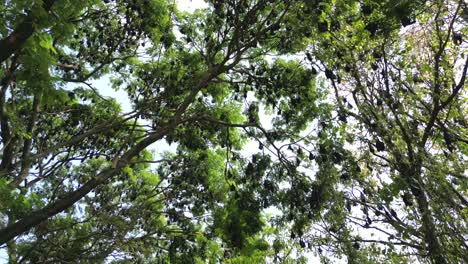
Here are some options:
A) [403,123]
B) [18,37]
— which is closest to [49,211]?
[18,37]

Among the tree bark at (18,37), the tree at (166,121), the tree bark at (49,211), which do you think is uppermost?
the tree at (166,121)

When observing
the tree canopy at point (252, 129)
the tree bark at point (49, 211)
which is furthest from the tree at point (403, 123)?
the tree bark at point (49, 211)

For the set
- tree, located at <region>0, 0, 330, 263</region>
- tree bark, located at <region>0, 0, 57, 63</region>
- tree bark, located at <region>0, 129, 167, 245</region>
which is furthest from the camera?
tree, located at <region>0, 0, 330, 263</region>

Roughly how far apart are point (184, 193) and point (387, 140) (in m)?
4.87

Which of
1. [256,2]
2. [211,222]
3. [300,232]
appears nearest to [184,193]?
[211,222]

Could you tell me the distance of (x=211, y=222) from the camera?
31.9 ft

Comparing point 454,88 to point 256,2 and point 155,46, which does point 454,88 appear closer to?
point 256,2

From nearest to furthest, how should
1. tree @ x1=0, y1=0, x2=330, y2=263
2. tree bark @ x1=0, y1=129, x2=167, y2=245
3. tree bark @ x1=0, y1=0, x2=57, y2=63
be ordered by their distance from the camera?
tree bark @ x1=0, y1=0, x2=57, y2=63 < tree bark @ x1=0, y1=129, x2=167, y2=245 < tree @ x1=0, y1=0, x2=330, y2=263

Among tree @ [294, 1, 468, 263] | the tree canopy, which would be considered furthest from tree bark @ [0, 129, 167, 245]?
tree @ [294, 1, 468, 263]

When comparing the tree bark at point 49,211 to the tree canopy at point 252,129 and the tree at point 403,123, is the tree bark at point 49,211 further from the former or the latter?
the tree at point 403,123

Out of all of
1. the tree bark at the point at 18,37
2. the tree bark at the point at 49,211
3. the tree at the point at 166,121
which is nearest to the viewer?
the tree bark at the point at 18,37

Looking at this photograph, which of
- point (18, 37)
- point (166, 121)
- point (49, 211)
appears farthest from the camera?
point (166, 121)

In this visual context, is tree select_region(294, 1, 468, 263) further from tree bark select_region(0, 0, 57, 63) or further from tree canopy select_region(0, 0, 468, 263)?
tree bark select_region(0, 0, 57, 63)

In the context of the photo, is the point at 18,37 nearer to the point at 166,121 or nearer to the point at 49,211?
the point at 49,211
